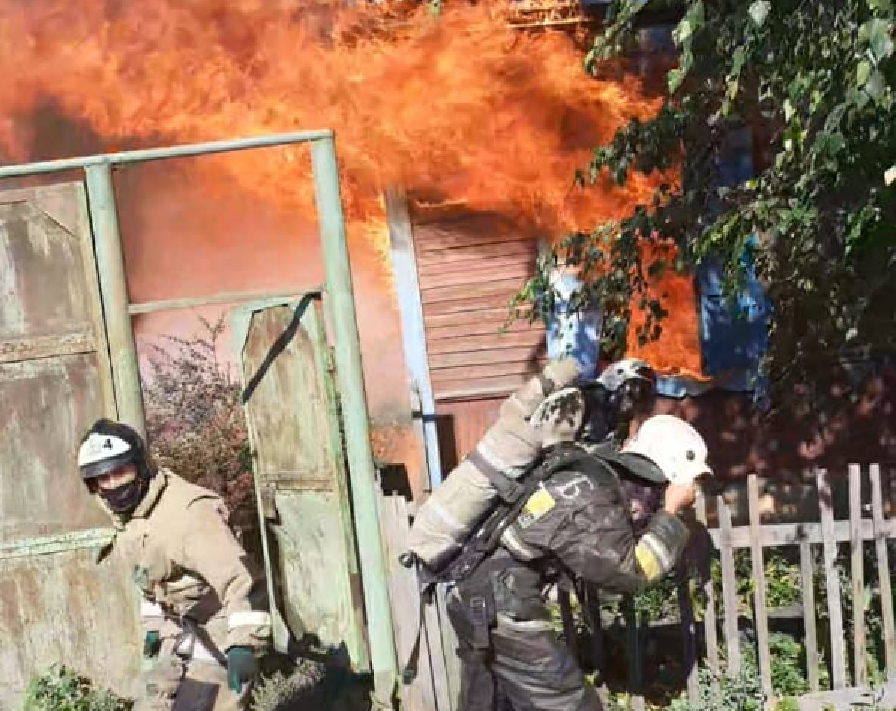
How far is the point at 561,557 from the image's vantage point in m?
4.01

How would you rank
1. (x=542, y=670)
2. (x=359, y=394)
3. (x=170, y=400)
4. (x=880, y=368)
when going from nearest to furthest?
(x=542, y=670), (x=359, y=394), (x=880, y=368), (x=170, y=400)

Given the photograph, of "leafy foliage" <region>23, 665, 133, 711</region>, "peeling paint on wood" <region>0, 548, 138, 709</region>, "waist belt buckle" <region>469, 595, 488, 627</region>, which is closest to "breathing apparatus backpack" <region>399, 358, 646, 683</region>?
"waist belt buckle" <region>469, 595, 488, 627</region>

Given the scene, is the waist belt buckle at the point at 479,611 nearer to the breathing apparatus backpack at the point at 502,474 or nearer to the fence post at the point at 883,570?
the breathing apparatus backpack at the point at 502,474

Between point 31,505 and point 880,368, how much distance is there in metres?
6.63

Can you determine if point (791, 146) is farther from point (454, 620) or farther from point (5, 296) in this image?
point (5, 296)

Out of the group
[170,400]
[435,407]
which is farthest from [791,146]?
[170,400]

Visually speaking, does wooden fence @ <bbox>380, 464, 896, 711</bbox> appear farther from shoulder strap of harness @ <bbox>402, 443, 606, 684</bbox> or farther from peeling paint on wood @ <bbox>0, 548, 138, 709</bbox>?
peeling paint on wood @ <bbox>0, 548, 138, 709</bbox>

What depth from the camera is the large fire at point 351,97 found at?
9.23 meters

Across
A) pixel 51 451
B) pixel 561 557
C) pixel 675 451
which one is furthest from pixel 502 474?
pixel 51 451

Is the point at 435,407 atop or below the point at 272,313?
below

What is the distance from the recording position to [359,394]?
215 inches

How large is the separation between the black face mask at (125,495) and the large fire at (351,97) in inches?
207

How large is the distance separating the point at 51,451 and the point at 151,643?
1390 millimetres

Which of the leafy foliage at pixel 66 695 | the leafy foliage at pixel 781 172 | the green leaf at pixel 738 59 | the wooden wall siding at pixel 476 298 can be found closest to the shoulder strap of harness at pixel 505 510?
the leafy foliage at pixel 781 172
